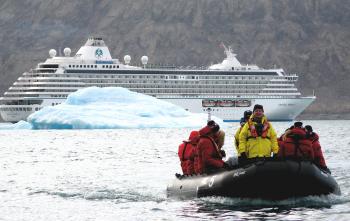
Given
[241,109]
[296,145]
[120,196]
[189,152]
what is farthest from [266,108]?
[296,145]

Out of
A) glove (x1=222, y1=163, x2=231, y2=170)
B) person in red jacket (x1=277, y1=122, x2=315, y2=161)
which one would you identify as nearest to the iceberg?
glove (x1=222, y1=163, x2=231, y2=170)

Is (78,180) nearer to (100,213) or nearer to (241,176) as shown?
(100,213)

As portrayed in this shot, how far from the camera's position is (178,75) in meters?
162

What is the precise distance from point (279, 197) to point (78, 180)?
1443 centimetres

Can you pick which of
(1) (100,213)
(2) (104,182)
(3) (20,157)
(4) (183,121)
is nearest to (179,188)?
(1) (100,213)

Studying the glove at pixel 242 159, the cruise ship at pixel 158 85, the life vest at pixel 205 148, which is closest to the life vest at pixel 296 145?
the glove at pixel 242 159

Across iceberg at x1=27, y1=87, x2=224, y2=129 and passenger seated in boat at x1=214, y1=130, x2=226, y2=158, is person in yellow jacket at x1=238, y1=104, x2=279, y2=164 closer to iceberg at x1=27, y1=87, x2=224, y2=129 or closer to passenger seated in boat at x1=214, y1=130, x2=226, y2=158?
passenger seated in boat at x1=214, y1=130, x2=226, y2=158

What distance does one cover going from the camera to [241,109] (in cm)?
16125

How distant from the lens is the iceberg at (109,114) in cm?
10288

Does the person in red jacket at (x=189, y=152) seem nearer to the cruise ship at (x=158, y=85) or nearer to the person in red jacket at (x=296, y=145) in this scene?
the person in red jacket at (x=296, y=145)

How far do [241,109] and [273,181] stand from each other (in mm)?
134256

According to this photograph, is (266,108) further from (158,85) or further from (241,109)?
(158,85)

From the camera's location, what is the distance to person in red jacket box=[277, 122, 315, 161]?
28.7 metres

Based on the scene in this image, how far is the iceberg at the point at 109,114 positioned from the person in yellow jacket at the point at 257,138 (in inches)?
2922
